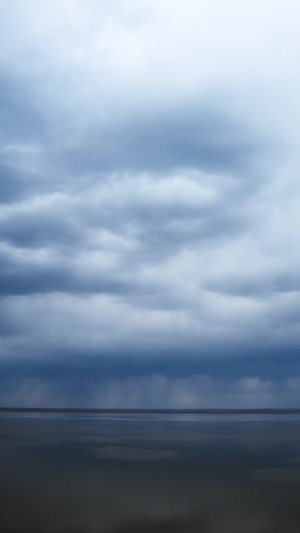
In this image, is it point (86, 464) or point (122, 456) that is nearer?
point (86, 464)

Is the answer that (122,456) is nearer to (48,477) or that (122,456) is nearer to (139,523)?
(48,477)

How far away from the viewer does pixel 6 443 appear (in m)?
51.4

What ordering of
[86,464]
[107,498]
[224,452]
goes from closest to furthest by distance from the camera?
[107,498] < [86,464] < [224,452]

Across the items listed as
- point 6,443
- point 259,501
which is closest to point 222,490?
point 259,501

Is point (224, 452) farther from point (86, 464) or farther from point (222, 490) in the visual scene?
point (222, 490)

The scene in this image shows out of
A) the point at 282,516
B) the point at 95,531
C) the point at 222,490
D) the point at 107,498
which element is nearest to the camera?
the point at 95,531

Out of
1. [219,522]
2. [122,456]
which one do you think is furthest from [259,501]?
[122,456]

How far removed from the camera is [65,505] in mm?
22562

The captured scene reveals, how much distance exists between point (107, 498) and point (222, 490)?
6.43 m

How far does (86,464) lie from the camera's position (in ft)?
119

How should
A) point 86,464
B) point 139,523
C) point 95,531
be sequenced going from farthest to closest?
point 86,464, point 139,523, point 95,531

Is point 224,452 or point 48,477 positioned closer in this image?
point 48,477

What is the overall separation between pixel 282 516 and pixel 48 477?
14718mm

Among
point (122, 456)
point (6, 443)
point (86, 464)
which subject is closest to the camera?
point (86, 464)
